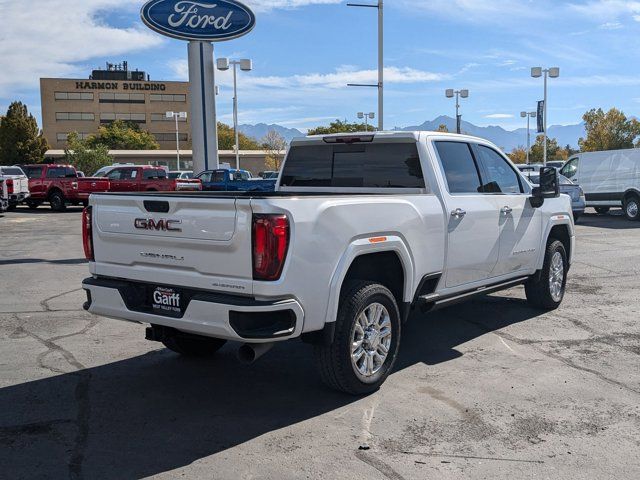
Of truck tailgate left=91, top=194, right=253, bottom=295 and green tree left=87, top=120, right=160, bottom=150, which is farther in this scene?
green tree left=87, top=120, right=160, bottom=150

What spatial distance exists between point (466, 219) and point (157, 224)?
283cm

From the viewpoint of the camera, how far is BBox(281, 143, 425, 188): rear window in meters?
5.93

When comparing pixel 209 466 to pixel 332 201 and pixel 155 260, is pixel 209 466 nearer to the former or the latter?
pixel 155 260

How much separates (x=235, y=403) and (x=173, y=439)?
74 centimetres

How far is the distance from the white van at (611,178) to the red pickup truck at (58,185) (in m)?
18.1

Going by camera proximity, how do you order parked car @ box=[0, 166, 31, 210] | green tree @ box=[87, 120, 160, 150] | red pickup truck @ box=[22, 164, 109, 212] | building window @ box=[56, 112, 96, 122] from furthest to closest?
1. building window @ box=[56, 112, 96, 122]
2. green tree @ box=[87, 120, 160, 150]
3. red pickup truck @ box=[22, 164, 109, 212]
4. parked car @ box=[0, 166, 31, 210]

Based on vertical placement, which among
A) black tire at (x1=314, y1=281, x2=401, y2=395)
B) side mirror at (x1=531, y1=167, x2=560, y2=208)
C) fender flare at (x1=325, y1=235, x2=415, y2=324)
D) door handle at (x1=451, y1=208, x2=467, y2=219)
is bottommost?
black tire at (x1=314, y1=281, x2=401, y2=395)

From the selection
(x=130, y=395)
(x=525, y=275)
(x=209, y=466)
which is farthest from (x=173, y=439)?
(x=525, y=275)

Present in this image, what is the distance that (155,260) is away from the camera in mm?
4703

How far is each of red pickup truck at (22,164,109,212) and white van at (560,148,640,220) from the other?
18142mm

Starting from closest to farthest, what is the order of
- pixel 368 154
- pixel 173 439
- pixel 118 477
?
pixel 118 477, pixel 173 439, pixel 368 154

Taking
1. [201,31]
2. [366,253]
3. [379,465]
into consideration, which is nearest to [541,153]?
[201,31]

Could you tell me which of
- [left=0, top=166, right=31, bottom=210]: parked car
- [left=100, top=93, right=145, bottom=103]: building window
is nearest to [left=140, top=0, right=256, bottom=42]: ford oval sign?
[left=0, top=166, right=31, bottom=210]: parked car

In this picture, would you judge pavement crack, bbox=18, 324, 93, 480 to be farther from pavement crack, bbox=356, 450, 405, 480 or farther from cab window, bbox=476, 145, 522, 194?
cab window, bbox=476, 145, 522, 194
